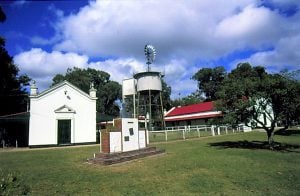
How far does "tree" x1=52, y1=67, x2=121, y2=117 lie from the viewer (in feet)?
203

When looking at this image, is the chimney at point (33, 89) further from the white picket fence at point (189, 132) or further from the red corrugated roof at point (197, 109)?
the red corrugated roof at point (197, 109)

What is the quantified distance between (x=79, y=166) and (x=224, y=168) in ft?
20.1

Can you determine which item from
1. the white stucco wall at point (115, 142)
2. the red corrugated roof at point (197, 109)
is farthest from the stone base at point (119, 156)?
the red corrugated roof at point (197, 109)

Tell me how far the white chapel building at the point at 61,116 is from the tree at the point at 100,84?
36.3 m

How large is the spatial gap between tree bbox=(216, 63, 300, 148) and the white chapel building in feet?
42.4

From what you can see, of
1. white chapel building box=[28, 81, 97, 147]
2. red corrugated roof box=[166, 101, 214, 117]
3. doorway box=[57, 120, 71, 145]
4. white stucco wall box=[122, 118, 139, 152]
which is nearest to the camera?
white stucco wall box=[122, 118, 139, 152]

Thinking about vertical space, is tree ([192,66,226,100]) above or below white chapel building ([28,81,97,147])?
above

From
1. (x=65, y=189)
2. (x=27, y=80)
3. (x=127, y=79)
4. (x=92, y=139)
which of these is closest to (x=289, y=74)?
(x=65, y=189)

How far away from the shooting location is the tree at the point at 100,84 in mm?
61844

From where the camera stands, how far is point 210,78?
73.1m

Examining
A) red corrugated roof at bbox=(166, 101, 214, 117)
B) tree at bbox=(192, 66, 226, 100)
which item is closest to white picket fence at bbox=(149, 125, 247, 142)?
red corrugated roof at bbox=(166, 101, 214, 117)

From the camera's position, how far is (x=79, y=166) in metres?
11.9

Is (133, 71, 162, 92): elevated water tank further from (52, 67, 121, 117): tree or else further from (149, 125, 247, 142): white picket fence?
(52, 67, 121, 117): tree

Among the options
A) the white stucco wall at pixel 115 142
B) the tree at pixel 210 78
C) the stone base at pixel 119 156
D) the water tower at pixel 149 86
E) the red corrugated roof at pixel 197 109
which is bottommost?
the stone base at pixel 119 156
